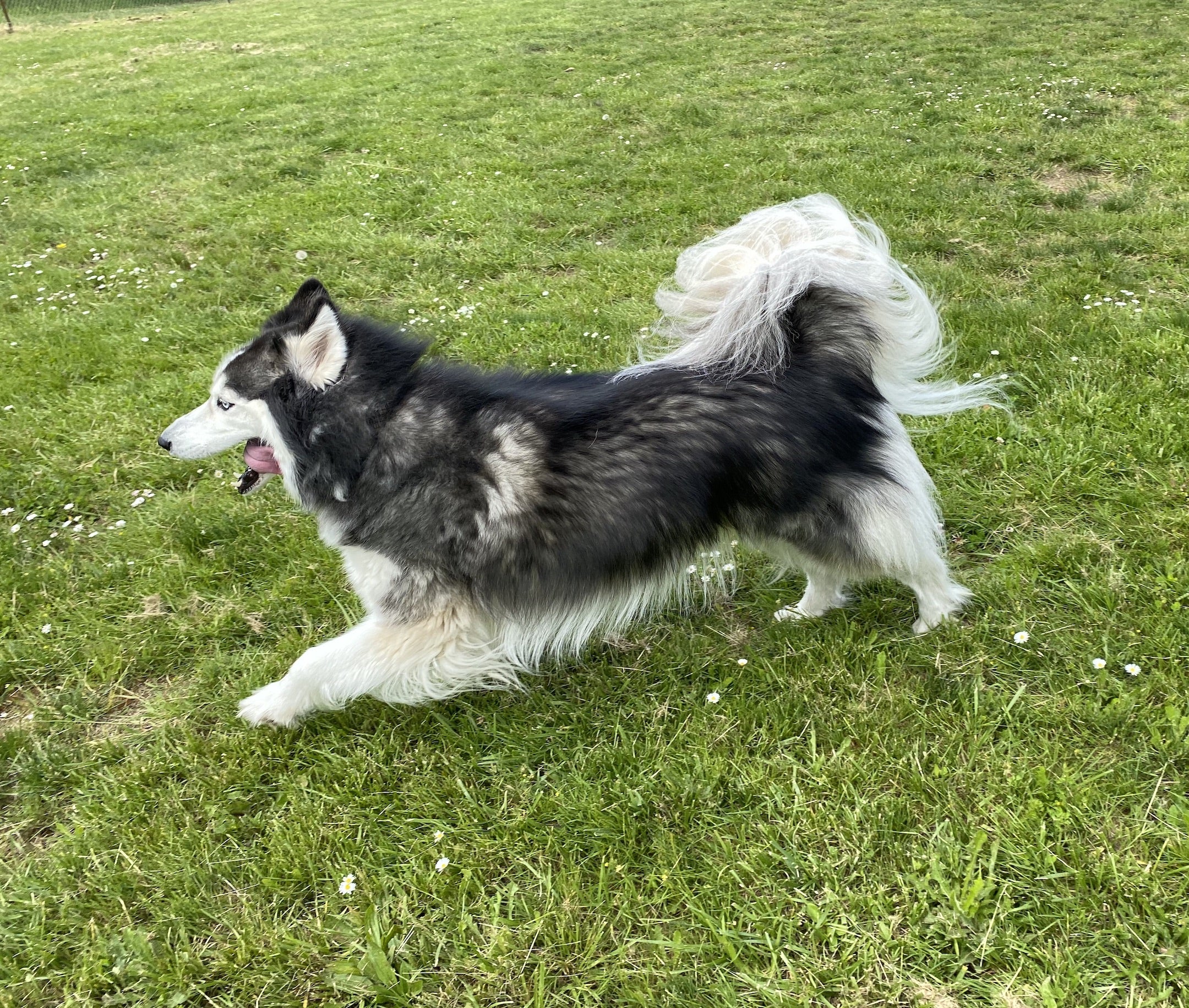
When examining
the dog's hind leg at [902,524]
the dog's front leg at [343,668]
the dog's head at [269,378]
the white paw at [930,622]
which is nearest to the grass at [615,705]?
the white paw at [930,622]

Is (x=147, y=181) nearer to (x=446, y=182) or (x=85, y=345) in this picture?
(x=446, y=182)

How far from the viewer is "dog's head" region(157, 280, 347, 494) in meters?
2.65

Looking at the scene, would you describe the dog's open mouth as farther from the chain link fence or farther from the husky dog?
the chain link fence

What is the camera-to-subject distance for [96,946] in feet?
7.41

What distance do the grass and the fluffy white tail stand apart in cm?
100

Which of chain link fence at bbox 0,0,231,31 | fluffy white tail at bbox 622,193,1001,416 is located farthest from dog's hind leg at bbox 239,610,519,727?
chain link fence at bbox 0,0,231,31

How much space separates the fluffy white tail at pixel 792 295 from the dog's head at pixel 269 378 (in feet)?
3.82

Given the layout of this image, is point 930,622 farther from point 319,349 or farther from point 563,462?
point 319,349

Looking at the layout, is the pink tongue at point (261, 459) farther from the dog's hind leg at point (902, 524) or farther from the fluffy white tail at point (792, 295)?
the dog's hind leg at point (902, 524)

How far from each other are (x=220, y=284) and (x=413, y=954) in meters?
5.98

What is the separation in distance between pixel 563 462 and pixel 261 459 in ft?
3.98

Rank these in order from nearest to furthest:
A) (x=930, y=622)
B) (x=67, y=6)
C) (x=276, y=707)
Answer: (x=276, y=707), (x=930, y=622), (x=67, y=6)

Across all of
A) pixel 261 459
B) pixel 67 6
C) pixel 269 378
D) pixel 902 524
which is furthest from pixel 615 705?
pixel 67 6

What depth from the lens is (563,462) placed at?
2.71 metres
